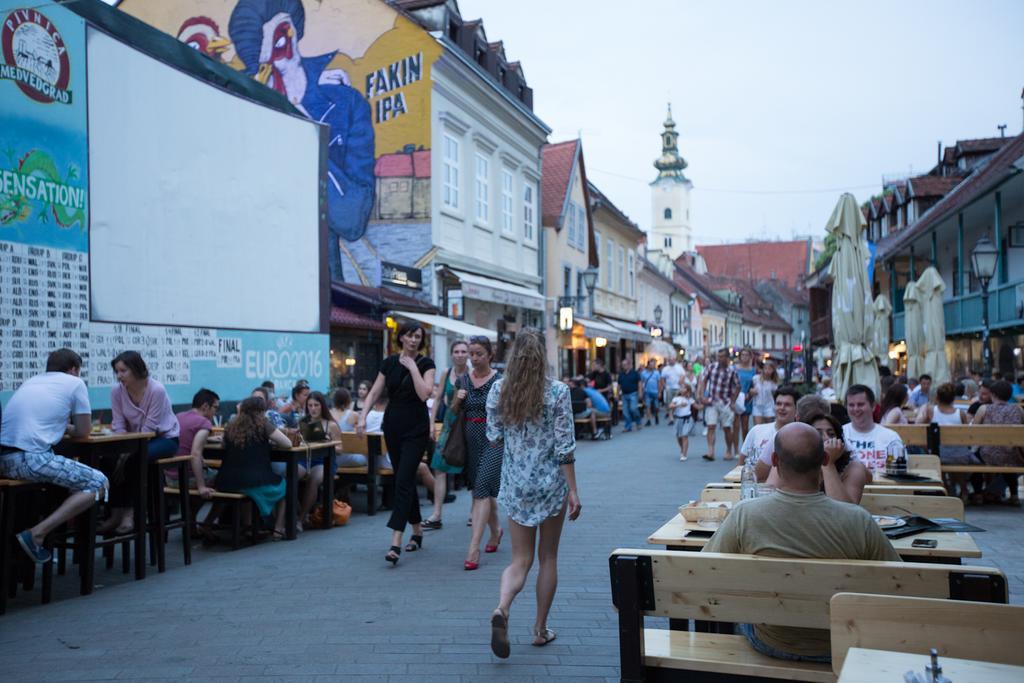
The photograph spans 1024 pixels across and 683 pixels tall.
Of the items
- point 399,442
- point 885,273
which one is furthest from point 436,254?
point 885,273

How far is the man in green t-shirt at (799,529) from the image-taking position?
3.54 m

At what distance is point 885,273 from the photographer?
1494 inches

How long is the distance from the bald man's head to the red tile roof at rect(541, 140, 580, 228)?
93.8ft

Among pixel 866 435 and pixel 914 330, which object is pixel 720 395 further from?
pixel 866 435

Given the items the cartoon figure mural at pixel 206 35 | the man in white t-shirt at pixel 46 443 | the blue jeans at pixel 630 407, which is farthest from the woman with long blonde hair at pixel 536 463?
the cartoon figure mural at pixel 206 35

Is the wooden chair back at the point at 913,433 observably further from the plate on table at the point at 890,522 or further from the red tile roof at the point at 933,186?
the red tile roof at the point at 933,186

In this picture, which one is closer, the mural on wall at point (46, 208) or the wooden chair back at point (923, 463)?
the wooden chair back at point (923, 463)

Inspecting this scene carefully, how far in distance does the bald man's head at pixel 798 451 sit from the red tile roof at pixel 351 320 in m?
15.5

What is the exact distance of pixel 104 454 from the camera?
7035mm

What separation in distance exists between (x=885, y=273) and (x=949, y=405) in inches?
1116

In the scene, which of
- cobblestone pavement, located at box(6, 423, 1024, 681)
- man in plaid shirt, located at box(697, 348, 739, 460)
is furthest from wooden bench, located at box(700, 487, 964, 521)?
man in plaid shirt, located at box(697, 348, 739, 460)

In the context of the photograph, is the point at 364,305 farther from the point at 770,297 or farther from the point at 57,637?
the point at 770,297

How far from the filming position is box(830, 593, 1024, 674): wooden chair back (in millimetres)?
2639

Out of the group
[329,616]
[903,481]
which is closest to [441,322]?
[903,481]
